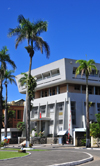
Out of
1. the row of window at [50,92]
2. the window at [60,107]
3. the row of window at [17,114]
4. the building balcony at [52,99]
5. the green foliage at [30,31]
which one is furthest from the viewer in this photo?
the row of window at [17,114]

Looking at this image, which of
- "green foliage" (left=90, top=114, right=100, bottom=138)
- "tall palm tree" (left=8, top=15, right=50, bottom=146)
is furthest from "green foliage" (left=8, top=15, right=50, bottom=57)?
"green foliage" (left=90, top=114, right=100, bottom=138)

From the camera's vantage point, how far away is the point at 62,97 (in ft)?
173

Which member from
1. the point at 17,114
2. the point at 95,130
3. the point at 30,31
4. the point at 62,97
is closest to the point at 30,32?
the point at 30,31

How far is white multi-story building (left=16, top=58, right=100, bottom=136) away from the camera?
168 ft

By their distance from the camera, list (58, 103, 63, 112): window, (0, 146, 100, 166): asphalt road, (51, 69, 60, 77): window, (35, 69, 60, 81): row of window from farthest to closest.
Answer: (35, 69, 60, 81): row of window
(51, 69, 60, 77): window
(58, 103, 63, 112): window
(0, 146, 100, 166): asphalt road

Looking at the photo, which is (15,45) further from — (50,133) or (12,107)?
(12,107)

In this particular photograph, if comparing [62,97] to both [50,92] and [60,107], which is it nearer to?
[60,107]

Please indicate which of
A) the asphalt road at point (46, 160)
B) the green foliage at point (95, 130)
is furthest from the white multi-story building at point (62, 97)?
the asphalt road at point (46, 160)

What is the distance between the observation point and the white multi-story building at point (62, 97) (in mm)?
51312

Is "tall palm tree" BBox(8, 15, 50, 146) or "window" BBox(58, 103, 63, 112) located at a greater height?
"tall palm tree" BBox(8, 15, 50, 146)

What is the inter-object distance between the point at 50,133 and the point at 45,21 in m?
29.1

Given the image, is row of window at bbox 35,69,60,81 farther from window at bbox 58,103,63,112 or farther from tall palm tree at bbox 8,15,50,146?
tall palm tree at bbox 8,15,50,146

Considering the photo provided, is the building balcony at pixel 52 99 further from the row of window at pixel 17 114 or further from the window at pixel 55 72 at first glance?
the row of window at pixel 17 114

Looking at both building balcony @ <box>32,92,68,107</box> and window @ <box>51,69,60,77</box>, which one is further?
window @ <box>51,69,60,77</box>
